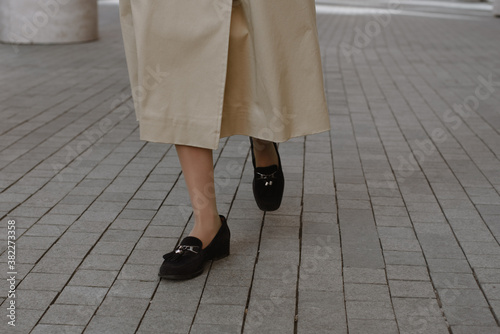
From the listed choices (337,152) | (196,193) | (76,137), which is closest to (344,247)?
(196,193)

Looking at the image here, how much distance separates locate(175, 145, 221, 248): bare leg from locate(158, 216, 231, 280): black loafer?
1.3 inches

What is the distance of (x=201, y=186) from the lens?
123 inches

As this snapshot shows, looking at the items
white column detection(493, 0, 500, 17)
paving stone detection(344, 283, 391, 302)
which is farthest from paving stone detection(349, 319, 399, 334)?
white column detection(493, 0, 500, 17)

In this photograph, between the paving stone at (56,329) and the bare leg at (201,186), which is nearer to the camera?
the paving stone at (56,329)

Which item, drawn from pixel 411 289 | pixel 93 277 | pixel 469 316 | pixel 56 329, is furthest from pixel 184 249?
pixel 469 316

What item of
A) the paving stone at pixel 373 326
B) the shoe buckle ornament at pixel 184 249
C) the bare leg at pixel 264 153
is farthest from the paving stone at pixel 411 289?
the bare leg at pixel 264 153

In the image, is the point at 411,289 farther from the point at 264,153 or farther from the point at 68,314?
the point at 68,314

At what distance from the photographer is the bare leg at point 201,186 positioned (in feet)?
10.1

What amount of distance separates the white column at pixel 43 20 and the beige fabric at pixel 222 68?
8.23 meters

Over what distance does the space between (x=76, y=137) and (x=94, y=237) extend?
213 centimetres

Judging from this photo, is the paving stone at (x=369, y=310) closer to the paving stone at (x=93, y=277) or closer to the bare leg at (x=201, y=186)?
the bare leg at (x=201, y=186)

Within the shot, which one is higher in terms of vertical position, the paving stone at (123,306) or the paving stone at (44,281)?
the paving stone at (123,306)

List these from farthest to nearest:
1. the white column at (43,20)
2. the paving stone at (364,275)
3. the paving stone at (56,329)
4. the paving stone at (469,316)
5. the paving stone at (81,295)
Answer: the white column at (43,20) → the paving stone at (364,275) → the paving stone at (81,295) → the paving stone at (469,316) → the paving stone at (56,329)

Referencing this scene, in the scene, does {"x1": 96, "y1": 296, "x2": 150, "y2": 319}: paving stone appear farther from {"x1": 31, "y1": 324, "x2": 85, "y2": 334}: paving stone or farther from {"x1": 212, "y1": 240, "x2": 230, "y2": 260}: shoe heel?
{"x1": 212, "y1": 240, "x2": 230, "y2": 260}: shoe heel
